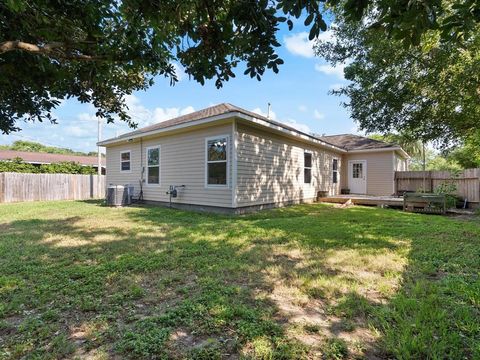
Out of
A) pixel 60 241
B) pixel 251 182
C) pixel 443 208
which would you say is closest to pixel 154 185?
pixel 251 182

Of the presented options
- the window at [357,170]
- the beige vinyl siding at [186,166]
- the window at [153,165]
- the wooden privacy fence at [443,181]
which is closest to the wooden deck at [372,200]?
the wooden privacy fence at [443,181]

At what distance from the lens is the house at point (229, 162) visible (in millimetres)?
8500

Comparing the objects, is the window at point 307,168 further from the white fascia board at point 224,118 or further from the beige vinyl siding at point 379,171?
the beige vinyl siding at point 379,171

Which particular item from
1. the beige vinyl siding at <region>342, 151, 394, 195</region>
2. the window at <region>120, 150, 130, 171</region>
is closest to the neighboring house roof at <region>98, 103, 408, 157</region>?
the beige vinyl siding at <region>342, 151, 394, 195</region>

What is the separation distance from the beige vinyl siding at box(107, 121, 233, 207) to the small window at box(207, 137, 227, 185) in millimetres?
192

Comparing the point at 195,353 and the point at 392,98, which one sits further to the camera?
the point at 392,98

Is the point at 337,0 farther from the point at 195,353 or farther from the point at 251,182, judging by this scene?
the point at 251,182

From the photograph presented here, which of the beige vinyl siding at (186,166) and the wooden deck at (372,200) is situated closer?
the beige vinyl siding at (186,166)

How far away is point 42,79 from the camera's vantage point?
319 centimetres

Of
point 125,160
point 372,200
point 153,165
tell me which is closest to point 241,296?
point 153,165

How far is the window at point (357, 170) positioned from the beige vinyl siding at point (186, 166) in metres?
9.78

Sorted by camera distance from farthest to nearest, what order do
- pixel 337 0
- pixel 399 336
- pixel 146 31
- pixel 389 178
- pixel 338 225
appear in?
pixel 389 178
pixel 338 225
pixel 146 31
pixel 399 336
pixel 337 0

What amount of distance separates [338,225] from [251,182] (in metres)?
3.23

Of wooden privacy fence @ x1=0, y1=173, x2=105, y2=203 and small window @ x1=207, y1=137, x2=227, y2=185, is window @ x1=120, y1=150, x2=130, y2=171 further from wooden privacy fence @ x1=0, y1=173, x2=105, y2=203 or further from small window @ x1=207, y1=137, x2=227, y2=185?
small window @ x1=207, y1=137, x2=227, y2=185
